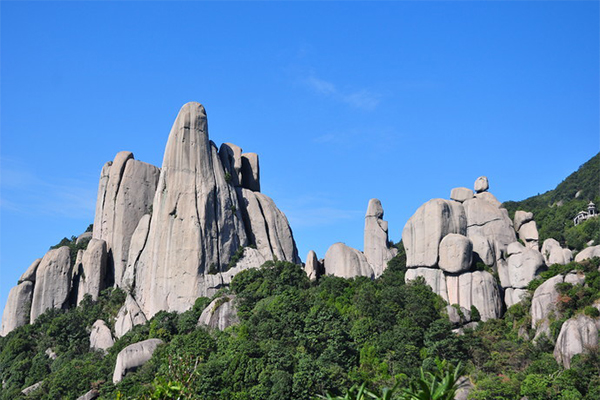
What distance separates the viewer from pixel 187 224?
5938cm

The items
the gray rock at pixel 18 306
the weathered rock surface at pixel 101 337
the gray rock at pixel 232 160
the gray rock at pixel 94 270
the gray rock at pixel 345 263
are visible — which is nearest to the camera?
the weathered rock surface at pixel 101 337

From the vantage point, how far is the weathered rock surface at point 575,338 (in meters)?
43.9

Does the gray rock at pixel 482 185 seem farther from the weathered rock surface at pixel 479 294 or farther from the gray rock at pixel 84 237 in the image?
the gray rock at pixel 84 237

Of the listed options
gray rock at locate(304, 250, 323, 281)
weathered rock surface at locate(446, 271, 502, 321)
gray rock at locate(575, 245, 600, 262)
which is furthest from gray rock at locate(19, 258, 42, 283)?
gray rock at locate(575, 245, 600, 262)

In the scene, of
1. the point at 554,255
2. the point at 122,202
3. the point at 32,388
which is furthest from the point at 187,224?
the point at 554,255

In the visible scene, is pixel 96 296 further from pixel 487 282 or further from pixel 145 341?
pixel 487 282

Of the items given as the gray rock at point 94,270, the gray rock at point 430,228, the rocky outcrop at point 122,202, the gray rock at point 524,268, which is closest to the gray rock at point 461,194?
the gray rock at point 430,228

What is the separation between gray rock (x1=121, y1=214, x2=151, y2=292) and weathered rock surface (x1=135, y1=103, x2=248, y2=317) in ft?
1.61

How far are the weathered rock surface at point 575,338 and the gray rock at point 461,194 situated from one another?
15561 mm

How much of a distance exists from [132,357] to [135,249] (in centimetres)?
1320

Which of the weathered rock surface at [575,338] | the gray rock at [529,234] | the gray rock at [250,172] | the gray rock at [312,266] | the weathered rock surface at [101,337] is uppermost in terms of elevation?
the gray rock at [250,172]

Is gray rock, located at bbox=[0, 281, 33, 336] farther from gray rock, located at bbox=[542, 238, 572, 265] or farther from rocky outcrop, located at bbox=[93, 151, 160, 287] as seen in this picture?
gray rock, located at bbox=[542, 238, 572, 265]

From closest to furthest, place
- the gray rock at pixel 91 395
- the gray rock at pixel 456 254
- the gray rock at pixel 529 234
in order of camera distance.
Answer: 1. the gray rock at pixel 91 395
2. the gray rock at pixel 456 254
3. the gray rock at pixel 529 234

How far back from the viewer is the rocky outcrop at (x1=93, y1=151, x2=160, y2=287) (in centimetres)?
6494
